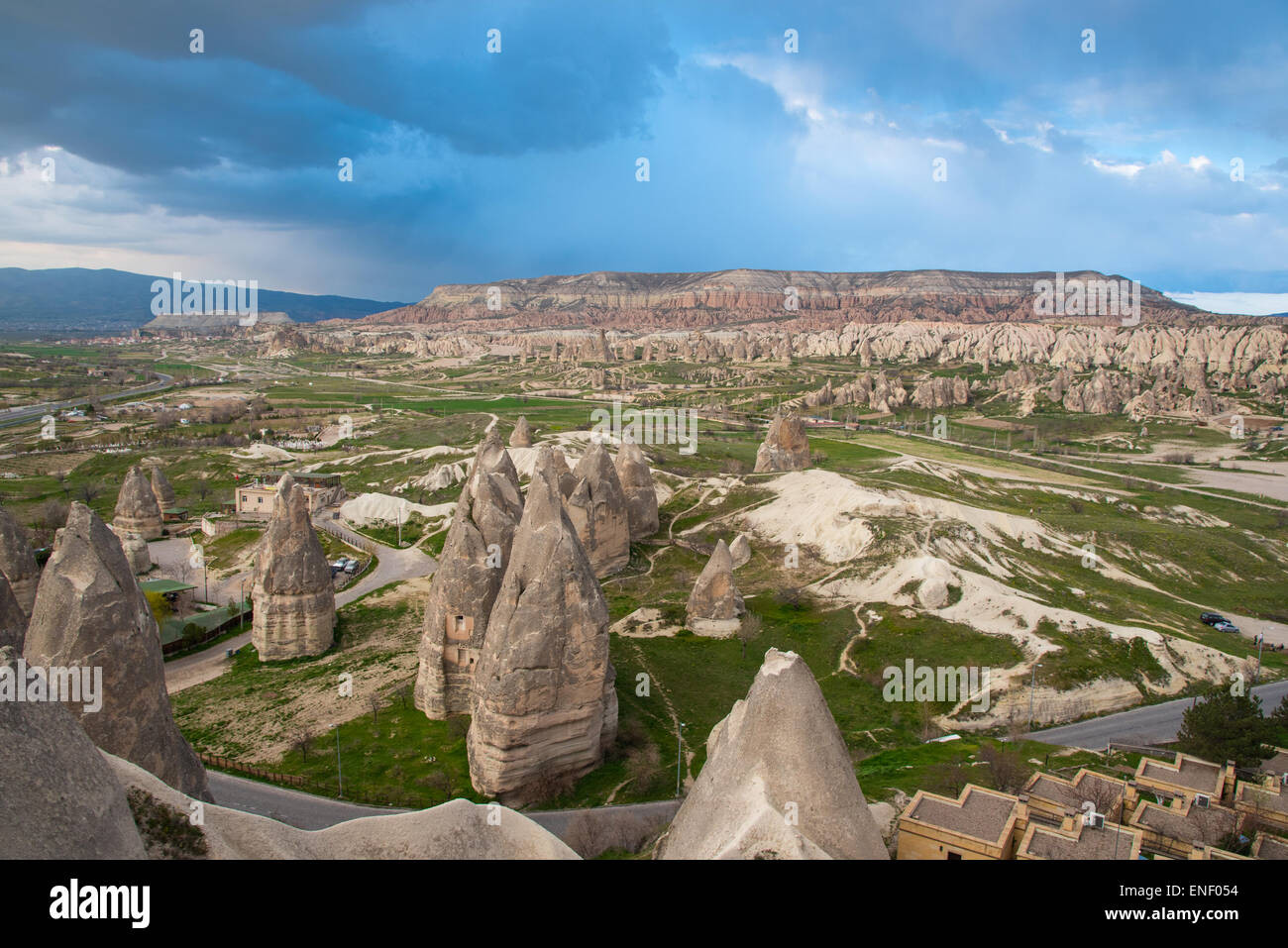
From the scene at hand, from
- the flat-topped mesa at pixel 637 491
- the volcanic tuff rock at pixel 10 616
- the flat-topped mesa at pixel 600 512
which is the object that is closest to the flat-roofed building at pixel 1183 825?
the volcanic tuff rock at pixel 10 616

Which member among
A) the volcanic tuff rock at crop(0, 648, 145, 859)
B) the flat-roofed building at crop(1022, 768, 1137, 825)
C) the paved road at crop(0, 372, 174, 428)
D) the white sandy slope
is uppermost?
the paved road at crop(0, 372, 174, 428)

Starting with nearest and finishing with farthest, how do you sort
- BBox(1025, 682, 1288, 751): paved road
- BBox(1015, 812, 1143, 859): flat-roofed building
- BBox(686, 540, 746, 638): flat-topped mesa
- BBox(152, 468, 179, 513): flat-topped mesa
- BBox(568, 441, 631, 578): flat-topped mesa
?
BBox(1015, 812, 1143, 859): flat-roofed building → BBox(1025, 682, 1288, 751): paved road → BBox(686, 540, 746, 638): flat-topped mesa → BBox(568, 441, 631, 578): flat-topped mesa → BBox(152, 468, 179, 513): flat-topped mesa

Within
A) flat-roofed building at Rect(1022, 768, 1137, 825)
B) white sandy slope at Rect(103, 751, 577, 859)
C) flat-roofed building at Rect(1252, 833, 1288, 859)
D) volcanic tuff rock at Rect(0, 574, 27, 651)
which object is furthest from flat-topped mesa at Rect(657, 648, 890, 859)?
volcanic tuff rock at Rect(0, 574, 27, 651)

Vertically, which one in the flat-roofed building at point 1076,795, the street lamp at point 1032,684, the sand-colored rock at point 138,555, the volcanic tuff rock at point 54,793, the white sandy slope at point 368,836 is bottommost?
the street lamp at point 1032,684

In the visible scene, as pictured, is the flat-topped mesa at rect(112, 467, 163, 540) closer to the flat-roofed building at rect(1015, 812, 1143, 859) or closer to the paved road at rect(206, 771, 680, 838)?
the paved road at rect(206, 771, 680, 838)

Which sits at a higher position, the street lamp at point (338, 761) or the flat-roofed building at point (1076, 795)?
the flat-roofed building at point (1076, 795)

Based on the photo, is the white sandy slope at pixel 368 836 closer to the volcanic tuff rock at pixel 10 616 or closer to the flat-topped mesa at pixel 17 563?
the volcanic tuff rock at pixel 10 616

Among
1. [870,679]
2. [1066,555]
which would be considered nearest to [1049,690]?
[870,679]
